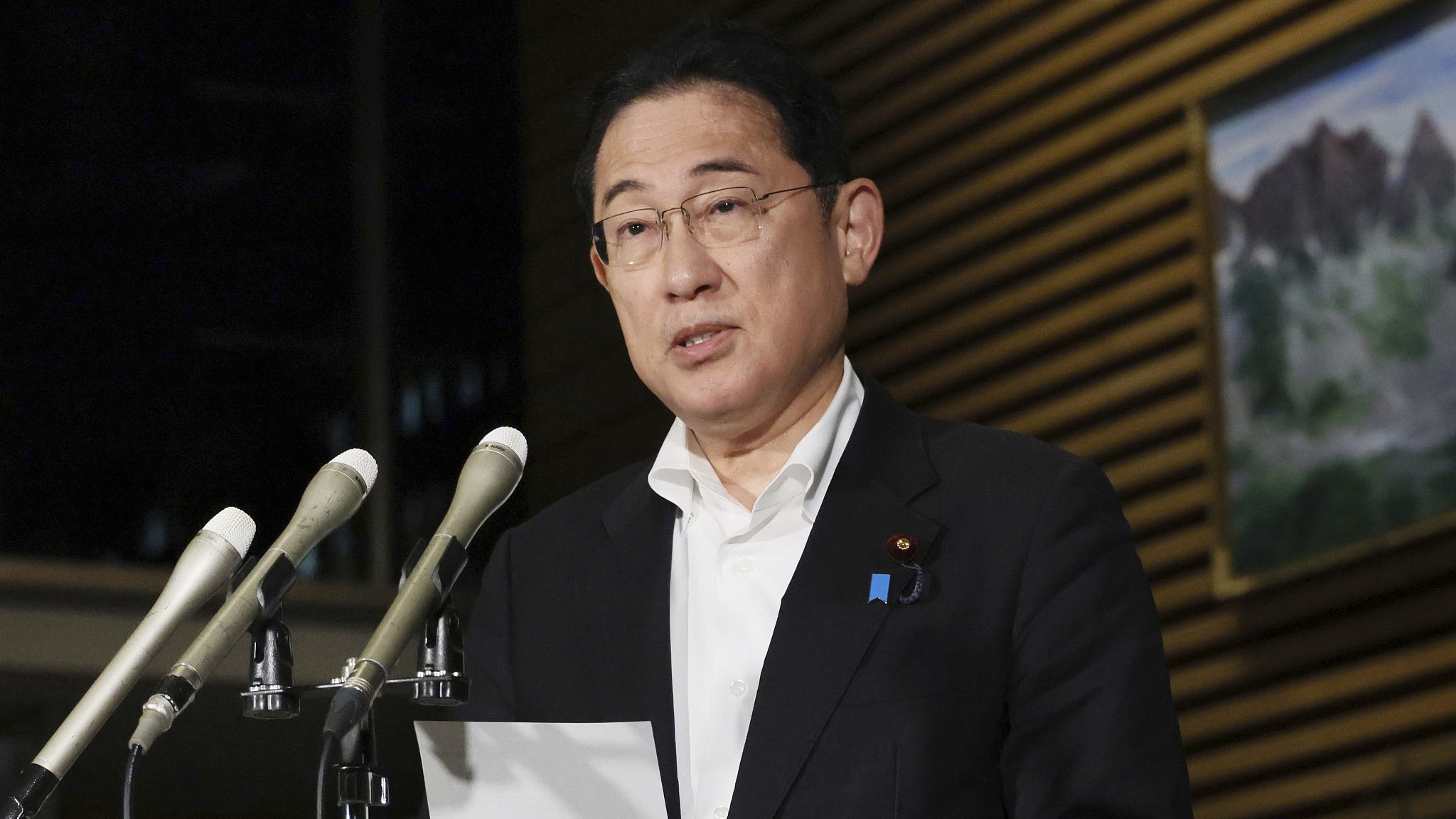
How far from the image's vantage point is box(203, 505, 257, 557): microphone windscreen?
4.84 feet

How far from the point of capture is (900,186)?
219 inches

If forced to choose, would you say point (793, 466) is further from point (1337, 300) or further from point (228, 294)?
point (228, 294)

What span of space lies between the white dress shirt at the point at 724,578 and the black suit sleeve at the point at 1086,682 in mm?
293

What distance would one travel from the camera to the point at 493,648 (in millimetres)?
1986

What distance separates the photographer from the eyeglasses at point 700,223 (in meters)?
1.95

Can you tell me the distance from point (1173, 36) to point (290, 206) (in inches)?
160

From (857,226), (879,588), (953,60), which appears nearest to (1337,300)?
(953,60)

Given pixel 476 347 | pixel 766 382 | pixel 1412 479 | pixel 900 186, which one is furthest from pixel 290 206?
pixel 766 382

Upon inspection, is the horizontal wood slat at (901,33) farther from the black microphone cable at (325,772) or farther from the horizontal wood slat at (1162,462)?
the black microphone cable at (325,772)

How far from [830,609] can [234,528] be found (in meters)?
0.64

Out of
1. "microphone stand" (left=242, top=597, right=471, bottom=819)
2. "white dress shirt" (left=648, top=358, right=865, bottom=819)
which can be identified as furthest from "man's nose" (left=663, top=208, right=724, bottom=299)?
"microphone stand" (left=242, top=597, right=471, bottom=819)

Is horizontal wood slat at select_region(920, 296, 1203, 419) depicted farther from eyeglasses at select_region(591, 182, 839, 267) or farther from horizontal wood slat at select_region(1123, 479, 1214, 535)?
eyeglasses at select_region(591, 182, 839, 267)

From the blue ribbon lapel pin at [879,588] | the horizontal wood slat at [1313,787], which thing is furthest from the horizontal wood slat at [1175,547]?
the blue ribbon lapel pin at [879,588]

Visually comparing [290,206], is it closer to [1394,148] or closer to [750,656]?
[1394,148]
